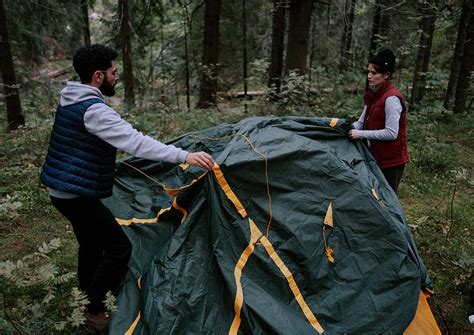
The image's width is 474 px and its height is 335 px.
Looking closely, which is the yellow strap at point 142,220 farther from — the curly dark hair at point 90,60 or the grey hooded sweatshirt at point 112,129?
the curly dark hair at point 90,60

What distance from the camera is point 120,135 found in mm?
2373

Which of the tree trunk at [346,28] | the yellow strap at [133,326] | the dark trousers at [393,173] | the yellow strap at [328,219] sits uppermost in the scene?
the tree trunk at [346,28]

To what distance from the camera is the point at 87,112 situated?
2352 mm

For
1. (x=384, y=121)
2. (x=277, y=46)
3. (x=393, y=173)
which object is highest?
(x=277, y=46)

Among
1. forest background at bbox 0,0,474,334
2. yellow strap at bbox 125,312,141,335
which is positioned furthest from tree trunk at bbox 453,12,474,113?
yellow strap at bbox 125,312,141,335

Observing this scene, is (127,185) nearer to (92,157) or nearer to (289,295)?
(92,157)

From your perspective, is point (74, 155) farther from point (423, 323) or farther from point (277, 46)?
point (277, 46)

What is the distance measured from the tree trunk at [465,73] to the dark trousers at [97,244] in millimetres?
9252

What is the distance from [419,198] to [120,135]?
4.43 meters

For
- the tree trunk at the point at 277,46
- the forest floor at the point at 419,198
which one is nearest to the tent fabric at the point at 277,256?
the forest floor at the point at 419,198

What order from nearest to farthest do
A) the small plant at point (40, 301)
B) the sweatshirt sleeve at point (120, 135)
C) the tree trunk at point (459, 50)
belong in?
the small plant at point (40, 301)
the sweatshirt sleeve at point (120, 135)
the tree trunk at point (459, 50)

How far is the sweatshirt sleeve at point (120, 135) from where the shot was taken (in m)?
2.35

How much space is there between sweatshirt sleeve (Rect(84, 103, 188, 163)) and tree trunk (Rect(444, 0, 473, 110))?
830 centimetres

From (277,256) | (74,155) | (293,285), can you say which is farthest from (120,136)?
(293,285)
